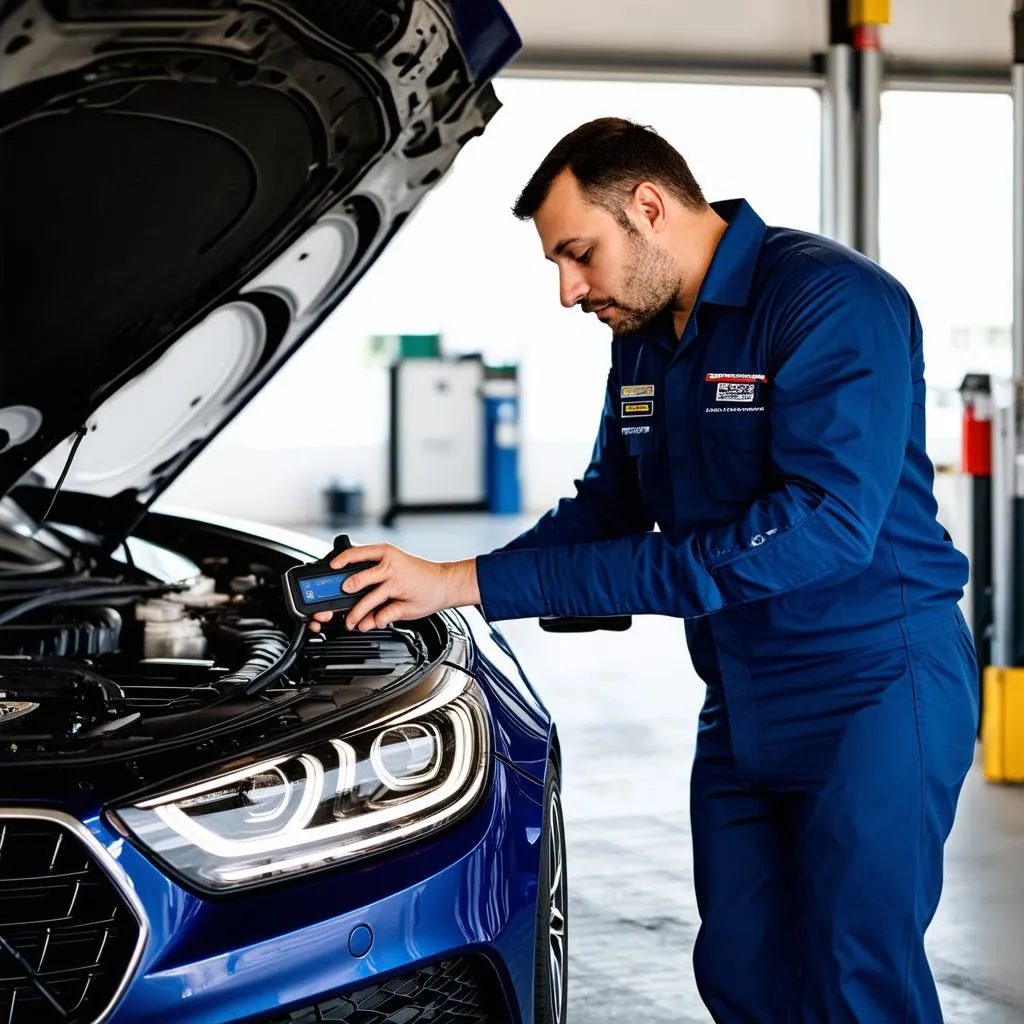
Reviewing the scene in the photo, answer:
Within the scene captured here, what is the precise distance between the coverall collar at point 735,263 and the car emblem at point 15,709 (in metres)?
0.93

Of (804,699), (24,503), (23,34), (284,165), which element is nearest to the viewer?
(23,34)

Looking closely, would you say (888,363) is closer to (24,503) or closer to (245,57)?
(245,57)

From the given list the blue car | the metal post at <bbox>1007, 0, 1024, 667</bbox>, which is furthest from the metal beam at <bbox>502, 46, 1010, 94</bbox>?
the blue car

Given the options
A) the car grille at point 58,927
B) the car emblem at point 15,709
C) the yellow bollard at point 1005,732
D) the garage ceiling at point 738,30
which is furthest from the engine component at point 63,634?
the garage ceiling at point 738,30

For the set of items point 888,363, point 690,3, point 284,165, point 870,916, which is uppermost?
point 690,3

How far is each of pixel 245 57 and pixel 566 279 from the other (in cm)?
46

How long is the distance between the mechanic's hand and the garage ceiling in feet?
19.2

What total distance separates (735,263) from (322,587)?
2.12 feet

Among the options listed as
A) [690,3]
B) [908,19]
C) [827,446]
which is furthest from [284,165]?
[908,19]

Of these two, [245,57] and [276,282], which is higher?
[245,57]

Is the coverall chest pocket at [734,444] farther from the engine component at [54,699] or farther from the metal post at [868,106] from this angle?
the metal post at [868,106]

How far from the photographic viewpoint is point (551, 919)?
1.81 meters

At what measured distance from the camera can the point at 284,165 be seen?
6.13 feet

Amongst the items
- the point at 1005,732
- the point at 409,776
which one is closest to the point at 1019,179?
the point at 1005,732
